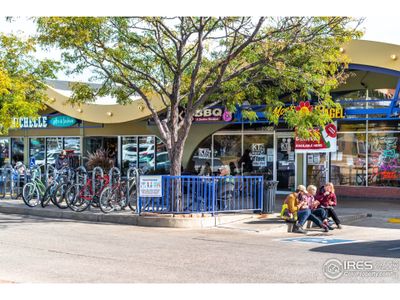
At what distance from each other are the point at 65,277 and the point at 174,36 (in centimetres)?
940

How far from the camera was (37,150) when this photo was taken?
30500mm

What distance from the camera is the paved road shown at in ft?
26.9

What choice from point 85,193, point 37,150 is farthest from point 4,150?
point 85,193

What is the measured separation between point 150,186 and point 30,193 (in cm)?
467

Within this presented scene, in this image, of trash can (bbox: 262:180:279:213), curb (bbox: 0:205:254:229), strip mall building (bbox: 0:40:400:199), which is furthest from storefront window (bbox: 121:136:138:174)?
trash can (bbox: 262:180:279:213)

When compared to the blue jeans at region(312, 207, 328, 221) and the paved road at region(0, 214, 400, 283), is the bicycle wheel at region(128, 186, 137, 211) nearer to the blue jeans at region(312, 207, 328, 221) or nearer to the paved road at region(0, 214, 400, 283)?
the paved road at region(0, 214, 400, 283)

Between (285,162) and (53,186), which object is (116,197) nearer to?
(53,186)

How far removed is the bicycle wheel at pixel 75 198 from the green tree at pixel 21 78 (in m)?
5.27

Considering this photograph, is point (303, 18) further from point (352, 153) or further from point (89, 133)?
point (89, 133)

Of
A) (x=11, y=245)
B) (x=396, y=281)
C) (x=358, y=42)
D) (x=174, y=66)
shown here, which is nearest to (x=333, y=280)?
(x=396, y=281)

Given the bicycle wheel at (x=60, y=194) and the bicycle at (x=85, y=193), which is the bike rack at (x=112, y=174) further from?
the bicycle wheel at (x=60, y=194)

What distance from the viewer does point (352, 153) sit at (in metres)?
21.6

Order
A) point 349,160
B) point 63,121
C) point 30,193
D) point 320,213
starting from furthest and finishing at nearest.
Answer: point 63,121, point 349,160, point 30,193, point 320,213

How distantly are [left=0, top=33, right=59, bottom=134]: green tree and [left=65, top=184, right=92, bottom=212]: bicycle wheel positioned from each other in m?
5.27
